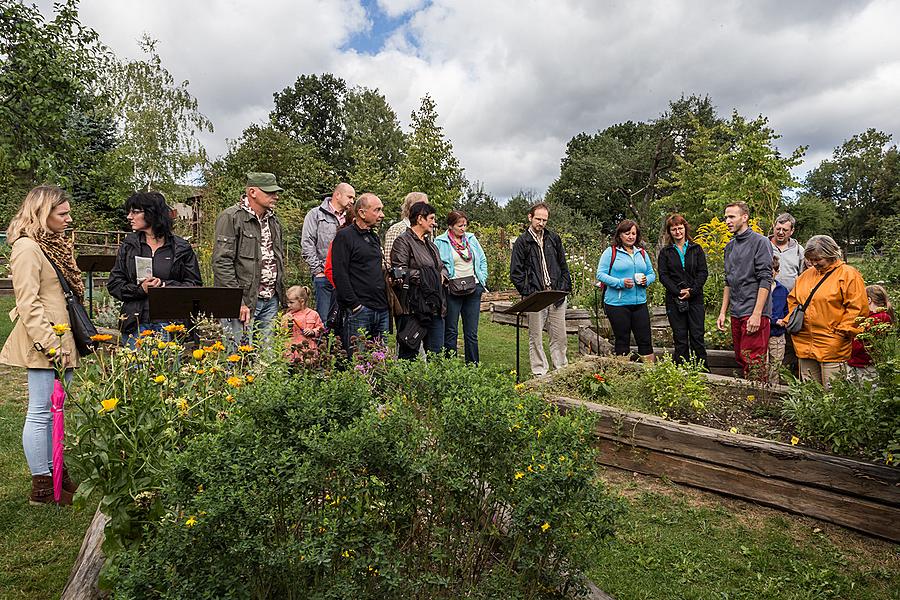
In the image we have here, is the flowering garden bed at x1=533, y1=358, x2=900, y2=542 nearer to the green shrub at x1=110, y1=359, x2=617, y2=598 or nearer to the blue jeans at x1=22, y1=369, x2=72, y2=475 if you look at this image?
the green shrub at x1=110, y1=359, x2=617, y2=598

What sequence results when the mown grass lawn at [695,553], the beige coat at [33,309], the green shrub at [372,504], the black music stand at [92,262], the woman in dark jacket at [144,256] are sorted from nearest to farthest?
the green shrub at [372,504]
the mown grass lawn at [695,553]
the beige coat at [33,309]
the woman in dark jacket at [144,256]
the black music stand at [92,262]

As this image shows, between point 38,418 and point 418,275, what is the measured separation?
9.87 ft

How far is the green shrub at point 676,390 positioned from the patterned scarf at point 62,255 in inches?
163

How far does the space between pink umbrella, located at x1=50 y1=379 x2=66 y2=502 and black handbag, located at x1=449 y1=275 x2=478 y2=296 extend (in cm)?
364

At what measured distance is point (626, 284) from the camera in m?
6.29

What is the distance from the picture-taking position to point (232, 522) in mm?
1711

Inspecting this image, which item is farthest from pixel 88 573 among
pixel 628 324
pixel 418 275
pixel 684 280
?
pixel 684 280

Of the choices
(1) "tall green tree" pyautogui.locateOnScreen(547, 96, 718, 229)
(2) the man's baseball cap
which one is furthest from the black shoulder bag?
(1) "tall green tree" pyautogui.locateOnScreen(547, 96, 718, 229)

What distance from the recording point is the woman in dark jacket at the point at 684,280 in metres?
6.50

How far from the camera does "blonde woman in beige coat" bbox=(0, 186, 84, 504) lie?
3494 mm

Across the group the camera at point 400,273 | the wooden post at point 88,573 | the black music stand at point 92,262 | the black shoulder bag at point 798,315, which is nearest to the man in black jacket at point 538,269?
the camera at point 400,273

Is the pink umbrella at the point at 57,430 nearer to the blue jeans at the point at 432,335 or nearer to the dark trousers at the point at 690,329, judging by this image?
the blue jeans at the point at 432,335

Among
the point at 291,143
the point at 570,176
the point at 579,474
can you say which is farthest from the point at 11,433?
the point at 570,176

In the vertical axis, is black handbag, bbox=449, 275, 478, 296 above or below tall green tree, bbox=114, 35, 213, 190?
below
